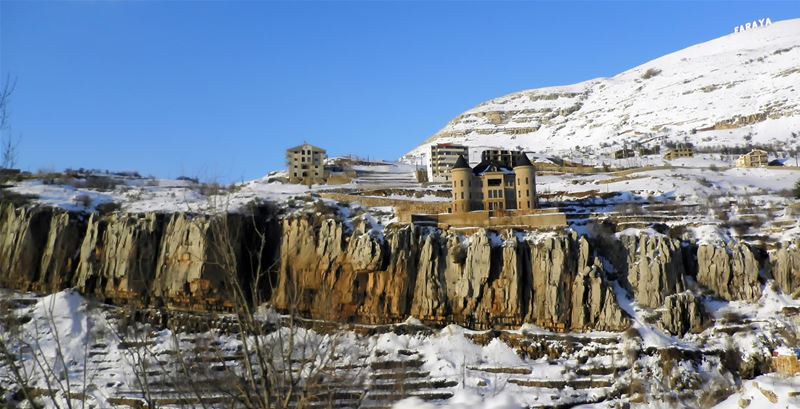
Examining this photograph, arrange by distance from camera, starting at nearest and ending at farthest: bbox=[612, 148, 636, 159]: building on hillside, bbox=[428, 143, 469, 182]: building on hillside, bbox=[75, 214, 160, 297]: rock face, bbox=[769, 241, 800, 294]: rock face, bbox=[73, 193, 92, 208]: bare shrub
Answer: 1. bbox=[769, 241, 800, 294]: rock face
2. bbox=[75, 214, 160, 297]: rock face
3. bbox=[73, 193, 92, 208]: bare shrub
4. bbox=[428, 143, 469, 182]: building on hillside
5. bbox=[612, 148, 636, 159]: building on hillside

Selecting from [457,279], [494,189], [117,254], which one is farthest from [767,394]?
[117,254]

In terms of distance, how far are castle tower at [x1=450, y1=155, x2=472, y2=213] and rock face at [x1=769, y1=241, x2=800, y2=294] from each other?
2206 cm

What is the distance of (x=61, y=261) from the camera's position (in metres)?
42.5

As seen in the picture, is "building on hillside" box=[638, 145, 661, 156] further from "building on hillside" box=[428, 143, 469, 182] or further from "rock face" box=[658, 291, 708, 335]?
"rock face" box=[658, 291, 708, 335]

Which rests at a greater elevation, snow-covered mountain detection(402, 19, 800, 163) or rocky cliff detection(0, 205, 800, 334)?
snow-covered mountain detection(402, 19, 800, 163)

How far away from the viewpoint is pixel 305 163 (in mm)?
75000

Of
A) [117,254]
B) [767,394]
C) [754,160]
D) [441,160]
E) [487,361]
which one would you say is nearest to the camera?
[767,394]

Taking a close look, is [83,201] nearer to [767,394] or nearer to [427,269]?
[427,269]

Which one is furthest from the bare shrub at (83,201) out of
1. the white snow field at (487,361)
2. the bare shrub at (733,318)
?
the bare shrub at (733,318)

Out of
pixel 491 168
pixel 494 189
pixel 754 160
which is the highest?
pixel 754 160

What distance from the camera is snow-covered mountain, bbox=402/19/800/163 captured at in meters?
123

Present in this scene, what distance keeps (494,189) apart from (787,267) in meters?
21.6

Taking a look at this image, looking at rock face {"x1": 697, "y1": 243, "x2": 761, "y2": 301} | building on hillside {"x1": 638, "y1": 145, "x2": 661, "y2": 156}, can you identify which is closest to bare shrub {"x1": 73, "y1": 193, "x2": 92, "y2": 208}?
rock face {"x1": 697, "y1": 243, "x2": 761, "y2": 301}

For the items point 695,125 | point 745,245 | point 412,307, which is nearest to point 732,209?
point 745,245
